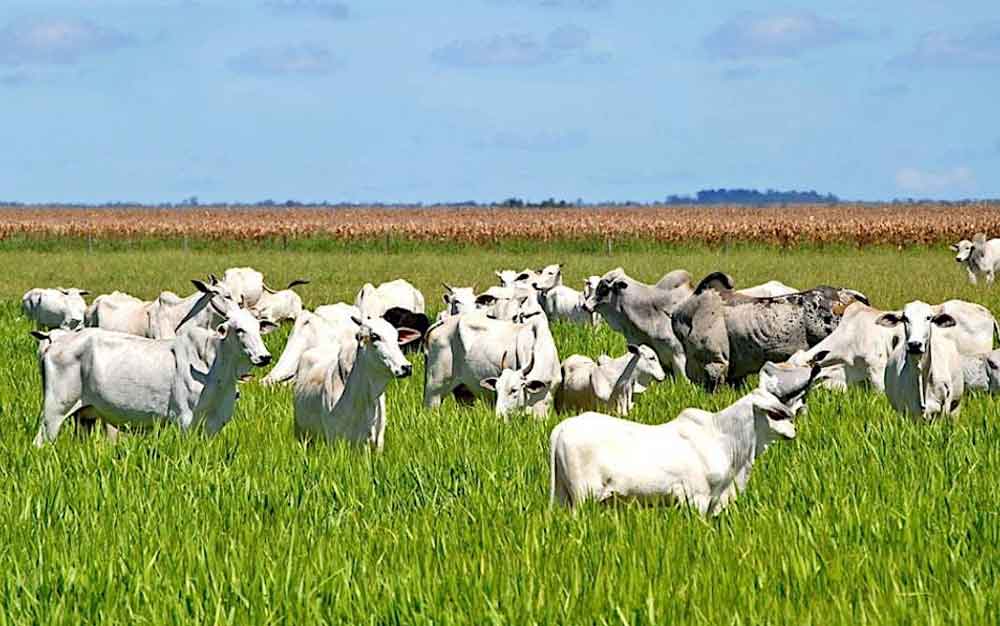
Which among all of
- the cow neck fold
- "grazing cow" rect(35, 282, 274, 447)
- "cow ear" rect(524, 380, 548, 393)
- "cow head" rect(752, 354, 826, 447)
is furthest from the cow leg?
"cow head" rect(752, 354, 826, 447)

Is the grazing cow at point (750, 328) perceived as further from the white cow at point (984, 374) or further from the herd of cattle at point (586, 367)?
the white cow at point (984, 374)

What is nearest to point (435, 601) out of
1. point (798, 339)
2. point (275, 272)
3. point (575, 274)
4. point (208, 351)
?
point (208, 351)

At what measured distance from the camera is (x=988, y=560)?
7.29 m

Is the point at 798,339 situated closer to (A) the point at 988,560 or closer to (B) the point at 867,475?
(B) the point at 867,475

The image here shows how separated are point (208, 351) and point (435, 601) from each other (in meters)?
5.43

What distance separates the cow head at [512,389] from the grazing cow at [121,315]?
757 centimetres

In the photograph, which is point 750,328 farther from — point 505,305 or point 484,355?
point 505,305

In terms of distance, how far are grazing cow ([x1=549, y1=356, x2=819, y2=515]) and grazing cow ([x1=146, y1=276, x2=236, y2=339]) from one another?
15.9ft

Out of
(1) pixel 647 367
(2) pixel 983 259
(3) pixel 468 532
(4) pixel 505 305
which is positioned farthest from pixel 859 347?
(2) pixel 983 259

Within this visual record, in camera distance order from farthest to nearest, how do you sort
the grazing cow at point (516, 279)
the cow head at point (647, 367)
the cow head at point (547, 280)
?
the cow head at point (547, 280) < the grazing cow at point (516, 279) < the cow head at point (647, 367)

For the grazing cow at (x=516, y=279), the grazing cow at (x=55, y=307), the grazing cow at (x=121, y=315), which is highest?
the grazing cow at (x=516, y=279)

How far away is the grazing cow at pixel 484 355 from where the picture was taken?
45.5ft

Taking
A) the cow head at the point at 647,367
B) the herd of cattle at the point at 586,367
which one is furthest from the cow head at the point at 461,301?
the cow head at the point at 647,367

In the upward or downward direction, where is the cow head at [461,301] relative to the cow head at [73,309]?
upward
